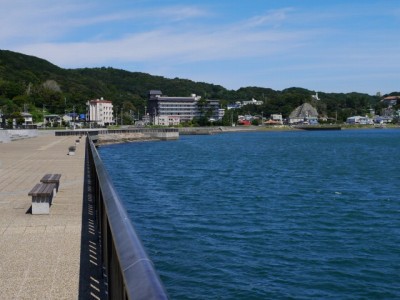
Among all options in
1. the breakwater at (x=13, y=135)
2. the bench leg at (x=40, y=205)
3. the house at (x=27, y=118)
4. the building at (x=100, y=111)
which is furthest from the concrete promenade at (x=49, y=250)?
the building at (x=100, y=111)

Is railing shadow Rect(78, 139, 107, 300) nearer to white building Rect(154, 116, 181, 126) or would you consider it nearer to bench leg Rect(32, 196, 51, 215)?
bench leg Rect(32, 196, 51, 215)

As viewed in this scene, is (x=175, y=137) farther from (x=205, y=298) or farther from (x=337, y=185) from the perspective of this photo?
(x=205, y=298)

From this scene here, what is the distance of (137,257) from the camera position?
115 inches

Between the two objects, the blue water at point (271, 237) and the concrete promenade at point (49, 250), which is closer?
the concrete promenade at point (49, 250)

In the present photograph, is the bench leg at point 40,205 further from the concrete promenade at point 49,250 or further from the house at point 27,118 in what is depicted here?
the house at point 27,118

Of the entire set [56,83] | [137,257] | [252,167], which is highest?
[56,83]

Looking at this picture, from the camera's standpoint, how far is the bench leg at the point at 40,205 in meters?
11.1

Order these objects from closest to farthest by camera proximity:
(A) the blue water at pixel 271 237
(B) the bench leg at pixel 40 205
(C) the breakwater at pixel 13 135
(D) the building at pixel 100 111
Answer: (A) the blue water at pixel 271 237 < (B) the bench leg at pixel 40 205 < (C) the breakwater at pixel 13 135 < (D) the building at pixel 100 111

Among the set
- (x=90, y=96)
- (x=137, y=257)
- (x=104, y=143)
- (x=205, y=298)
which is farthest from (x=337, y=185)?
(x=90, y=96)

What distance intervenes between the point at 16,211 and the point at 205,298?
4.65m

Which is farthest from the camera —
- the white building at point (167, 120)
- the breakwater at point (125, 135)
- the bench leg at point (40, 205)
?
the white building at point (167, 120)

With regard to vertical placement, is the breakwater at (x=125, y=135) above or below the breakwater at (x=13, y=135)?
below

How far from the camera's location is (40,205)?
11.1 metres

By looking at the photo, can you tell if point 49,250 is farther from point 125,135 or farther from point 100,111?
point 100,111
